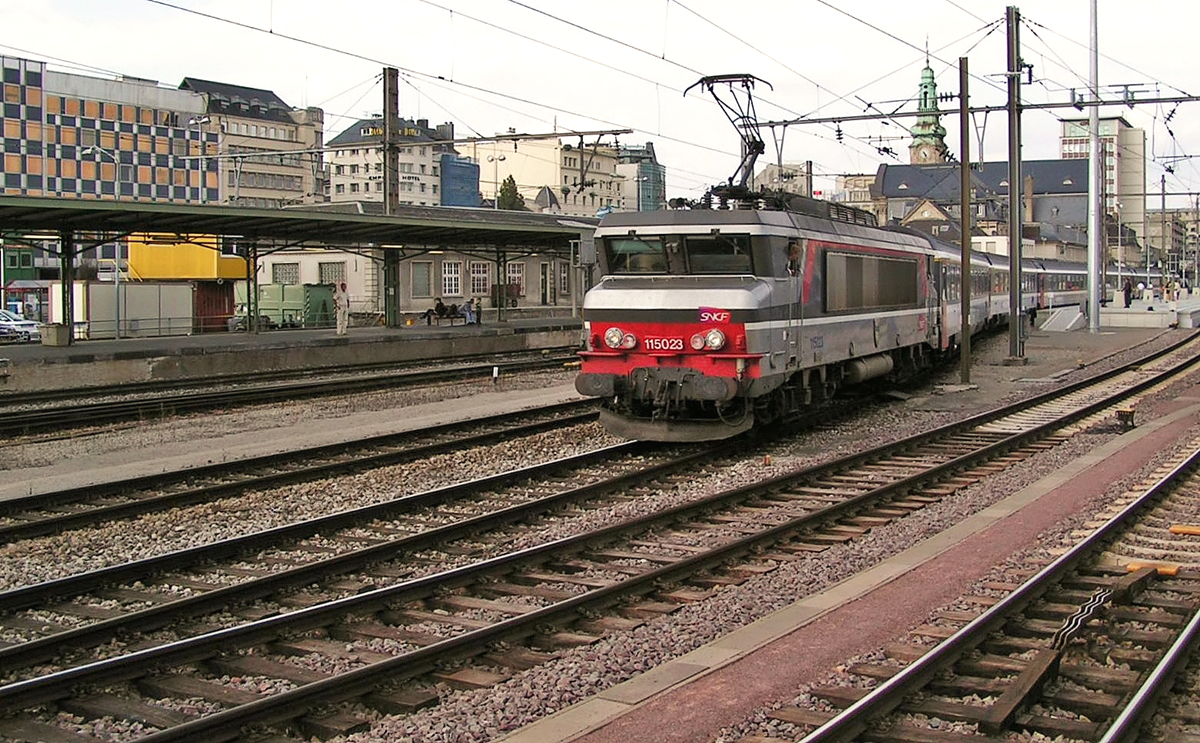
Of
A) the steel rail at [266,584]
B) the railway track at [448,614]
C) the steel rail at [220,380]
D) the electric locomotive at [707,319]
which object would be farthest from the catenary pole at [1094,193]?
the steel rail at [266,584]

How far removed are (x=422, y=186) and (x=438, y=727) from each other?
117m

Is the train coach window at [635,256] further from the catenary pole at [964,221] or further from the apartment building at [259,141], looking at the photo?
the apartment building at [259,141]

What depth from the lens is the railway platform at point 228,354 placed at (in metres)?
26.6

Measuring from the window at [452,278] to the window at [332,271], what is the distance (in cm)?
529

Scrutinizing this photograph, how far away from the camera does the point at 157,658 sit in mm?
6770

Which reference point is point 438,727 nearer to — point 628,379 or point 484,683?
point 484,683

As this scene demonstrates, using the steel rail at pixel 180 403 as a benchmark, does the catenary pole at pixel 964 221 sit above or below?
above

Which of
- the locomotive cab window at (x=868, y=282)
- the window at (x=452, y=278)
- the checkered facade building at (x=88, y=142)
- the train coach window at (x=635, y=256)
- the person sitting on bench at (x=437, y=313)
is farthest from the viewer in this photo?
the checkered facade building at (x=88, y=142)

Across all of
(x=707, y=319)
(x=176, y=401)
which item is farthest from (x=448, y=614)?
(x=176, y=401)

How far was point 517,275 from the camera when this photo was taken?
6462 cm

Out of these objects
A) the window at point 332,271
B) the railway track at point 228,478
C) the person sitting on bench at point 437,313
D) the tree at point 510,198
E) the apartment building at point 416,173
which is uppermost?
the apartment building at point 416,173

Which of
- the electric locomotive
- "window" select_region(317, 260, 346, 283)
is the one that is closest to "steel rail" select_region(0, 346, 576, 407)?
the electric locomotive

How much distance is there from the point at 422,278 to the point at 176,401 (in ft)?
114

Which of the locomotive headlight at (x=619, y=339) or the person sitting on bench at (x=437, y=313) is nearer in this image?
the locomotive headlight at (x=619, y=339)
